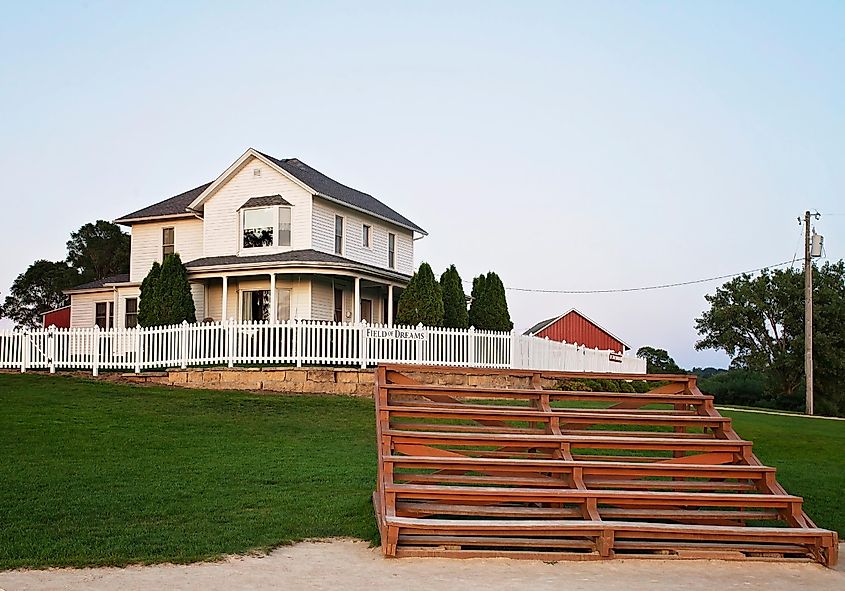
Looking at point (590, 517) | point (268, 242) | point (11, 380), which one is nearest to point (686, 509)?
point (590, 517)

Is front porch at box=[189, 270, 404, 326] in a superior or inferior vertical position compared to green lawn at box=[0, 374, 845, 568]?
superior

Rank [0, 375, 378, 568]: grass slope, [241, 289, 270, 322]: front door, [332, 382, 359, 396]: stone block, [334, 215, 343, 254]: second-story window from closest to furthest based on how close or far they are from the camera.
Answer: [0, 375, 378, 568]: grass slope, [332, 382, 359, 396]: stone block, [241, 289, 270, 322]: front door, [334, 215, 343, 254]: second-story window

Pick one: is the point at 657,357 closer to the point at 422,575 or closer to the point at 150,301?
the point at 150,301

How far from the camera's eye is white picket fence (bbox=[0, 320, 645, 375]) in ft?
73.3

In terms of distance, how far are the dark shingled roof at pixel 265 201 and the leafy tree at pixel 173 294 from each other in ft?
9.00

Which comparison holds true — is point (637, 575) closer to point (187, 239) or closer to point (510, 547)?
point (510, 547)

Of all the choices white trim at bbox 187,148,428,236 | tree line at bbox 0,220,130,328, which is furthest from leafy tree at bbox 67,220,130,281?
white trim at bbox 187,148,428,236

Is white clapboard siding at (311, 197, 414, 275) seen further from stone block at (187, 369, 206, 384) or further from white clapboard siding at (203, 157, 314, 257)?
stone block at (187, 369, 206, 384)

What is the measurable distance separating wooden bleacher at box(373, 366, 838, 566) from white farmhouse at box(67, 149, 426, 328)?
57.4 feet

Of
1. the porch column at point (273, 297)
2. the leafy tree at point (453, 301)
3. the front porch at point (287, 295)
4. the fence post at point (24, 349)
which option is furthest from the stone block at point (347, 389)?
the fence post at point (24, 349)

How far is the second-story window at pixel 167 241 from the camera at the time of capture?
102ft

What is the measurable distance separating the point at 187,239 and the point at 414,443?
24.0 meters

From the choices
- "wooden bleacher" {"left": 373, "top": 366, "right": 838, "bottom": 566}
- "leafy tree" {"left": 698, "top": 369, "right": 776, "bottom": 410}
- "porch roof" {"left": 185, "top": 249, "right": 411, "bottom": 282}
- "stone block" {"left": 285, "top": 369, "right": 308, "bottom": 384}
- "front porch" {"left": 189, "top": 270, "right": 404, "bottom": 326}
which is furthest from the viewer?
"leafy tree" {"left": 698, "top": 369, "right": 776, "bottom": 410}

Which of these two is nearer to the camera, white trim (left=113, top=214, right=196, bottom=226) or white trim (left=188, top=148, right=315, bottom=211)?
white trim (left=188, top=148, right=315, bottom=211)
